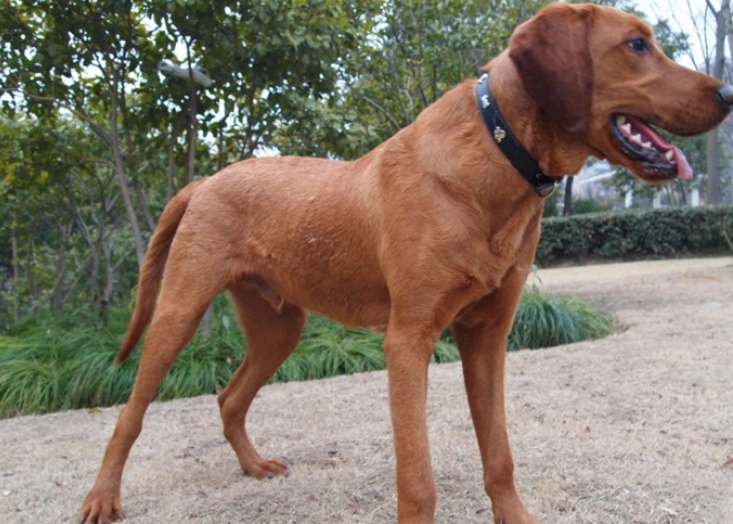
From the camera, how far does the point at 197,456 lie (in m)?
4.65

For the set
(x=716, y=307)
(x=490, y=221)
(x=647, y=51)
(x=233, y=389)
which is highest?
(x=647, y=51)

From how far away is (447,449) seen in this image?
14.3 feet

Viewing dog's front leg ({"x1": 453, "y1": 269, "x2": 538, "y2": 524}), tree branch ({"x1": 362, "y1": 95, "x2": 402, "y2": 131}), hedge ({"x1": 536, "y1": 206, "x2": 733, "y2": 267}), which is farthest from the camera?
hedge ({"x1": 536, "y1": 206, "x2": 733, "y2": 267})

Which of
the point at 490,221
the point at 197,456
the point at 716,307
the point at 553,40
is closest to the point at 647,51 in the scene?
the point at 553,40

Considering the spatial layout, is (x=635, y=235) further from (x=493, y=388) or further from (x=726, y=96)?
(x=726, y=96)

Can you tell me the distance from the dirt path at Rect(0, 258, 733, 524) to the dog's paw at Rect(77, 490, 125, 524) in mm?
86

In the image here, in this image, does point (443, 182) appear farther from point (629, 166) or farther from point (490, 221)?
point (629, 166)

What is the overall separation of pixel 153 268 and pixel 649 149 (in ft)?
8.68

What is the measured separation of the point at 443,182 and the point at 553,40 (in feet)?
2.04

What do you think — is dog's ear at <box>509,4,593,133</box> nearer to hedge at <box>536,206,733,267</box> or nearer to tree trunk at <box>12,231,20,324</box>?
tree trunk at <box>12,231,20,324</box>

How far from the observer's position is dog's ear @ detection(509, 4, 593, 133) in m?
2.53

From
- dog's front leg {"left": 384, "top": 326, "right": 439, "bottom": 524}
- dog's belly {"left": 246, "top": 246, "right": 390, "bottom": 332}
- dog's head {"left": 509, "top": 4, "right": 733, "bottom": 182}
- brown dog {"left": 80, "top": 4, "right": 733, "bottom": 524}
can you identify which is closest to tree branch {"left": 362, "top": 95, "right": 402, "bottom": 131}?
brown dog {"left": 80, "top": 4, "right": 733, "bottom": 524}

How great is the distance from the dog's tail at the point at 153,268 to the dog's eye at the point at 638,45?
2.25 m

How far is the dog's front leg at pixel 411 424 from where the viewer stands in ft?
8.93
